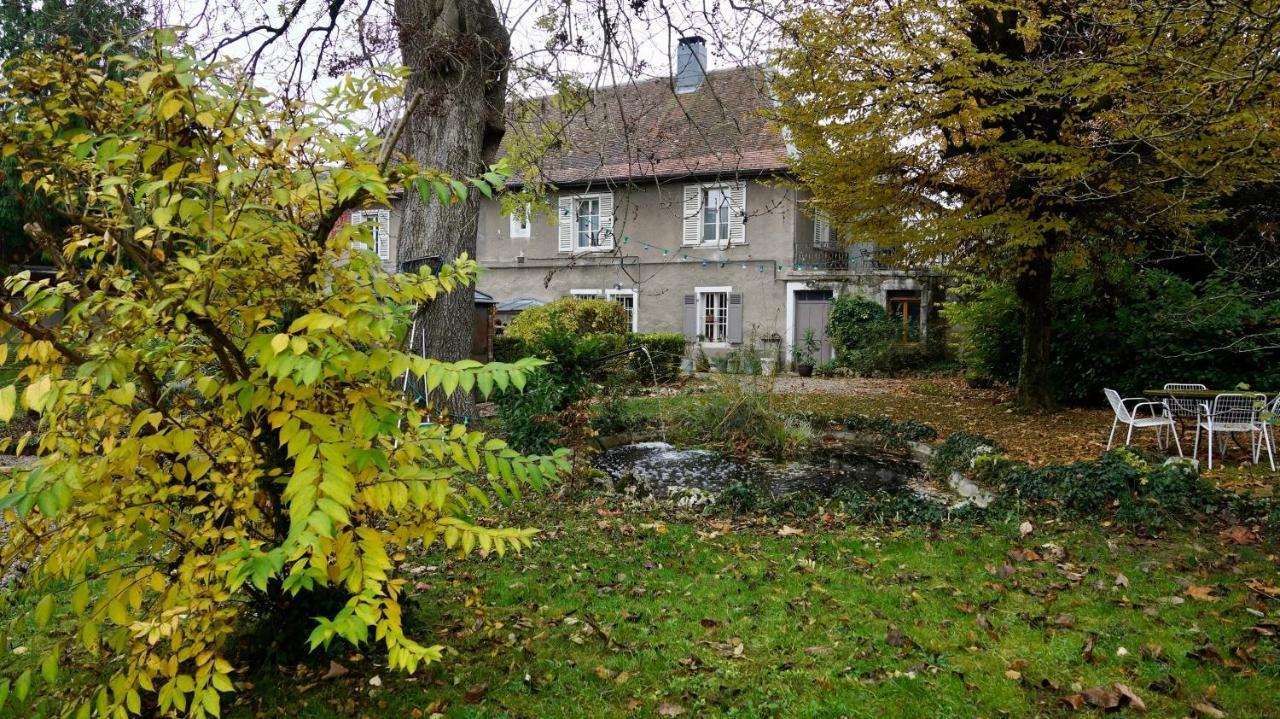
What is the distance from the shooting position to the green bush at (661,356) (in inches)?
Result: 611

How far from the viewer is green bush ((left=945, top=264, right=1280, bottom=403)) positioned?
954 cm

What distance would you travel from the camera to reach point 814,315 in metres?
19.5

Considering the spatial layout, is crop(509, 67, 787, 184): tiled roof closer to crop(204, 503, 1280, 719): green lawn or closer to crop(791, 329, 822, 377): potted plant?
crop(791, 329, 822, 377): potted plant

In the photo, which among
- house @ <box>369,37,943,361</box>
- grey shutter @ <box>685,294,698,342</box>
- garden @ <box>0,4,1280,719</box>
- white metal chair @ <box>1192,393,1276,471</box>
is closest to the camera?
garden @ <box>0,4,1280,719</box>

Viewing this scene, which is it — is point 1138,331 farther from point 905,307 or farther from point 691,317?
point 691,317

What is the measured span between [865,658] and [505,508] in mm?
3421

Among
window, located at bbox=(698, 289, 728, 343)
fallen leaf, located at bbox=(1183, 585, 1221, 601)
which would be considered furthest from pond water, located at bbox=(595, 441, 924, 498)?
window, located at bbox=(698, 289, 728, 343)

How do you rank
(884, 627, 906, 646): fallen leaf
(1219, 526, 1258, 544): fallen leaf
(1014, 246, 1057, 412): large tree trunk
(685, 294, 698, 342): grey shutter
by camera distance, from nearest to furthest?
(884, 627, 906, 646): fallen leaf → (1219, 526, 1258, 544): fallen leaf → (1014, 246, 1057, 412): large tree trunk → (685, 294, 698, 342): grey shutter

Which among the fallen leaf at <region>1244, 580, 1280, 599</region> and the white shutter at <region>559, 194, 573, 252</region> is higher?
the white shutter at <region>559, 194, 573, 252</region>

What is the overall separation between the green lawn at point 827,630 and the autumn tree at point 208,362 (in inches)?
34.4

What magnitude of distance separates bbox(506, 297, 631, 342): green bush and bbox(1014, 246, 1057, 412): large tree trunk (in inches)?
314

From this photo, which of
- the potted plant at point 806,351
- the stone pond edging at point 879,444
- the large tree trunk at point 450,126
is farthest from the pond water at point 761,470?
the potted plant at point 806,351

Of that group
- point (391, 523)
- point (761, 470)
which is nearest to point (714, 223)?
point (761, 470)

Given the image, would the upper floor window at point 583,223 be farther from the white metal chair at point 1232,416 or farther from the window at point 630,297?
the white metal chair at point 1232,416
